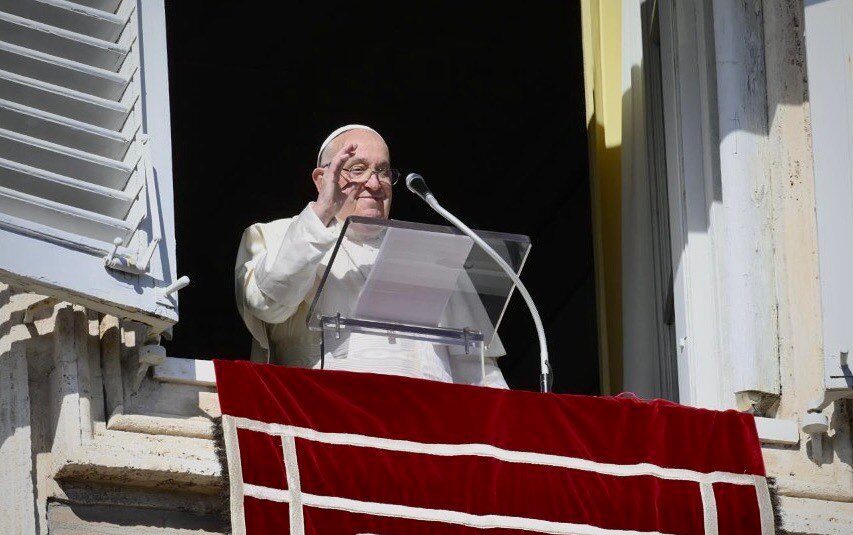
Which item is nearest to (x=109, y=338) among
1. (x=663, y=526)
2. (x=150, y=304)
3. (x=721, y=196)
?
(x=150, y=304)

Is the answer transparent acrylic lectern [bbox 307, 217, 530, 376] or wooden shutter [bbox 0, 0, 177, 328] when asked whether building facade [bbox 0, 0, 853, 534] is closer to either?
wooden shutter [bbox 0, 0, 177, 328]

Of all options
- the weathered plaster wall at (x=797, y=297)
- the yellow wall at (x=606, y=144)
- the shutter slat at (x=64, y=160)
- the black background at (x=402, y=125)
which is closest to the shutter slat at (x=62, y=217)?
the shutter slat at (x=64, y=160)

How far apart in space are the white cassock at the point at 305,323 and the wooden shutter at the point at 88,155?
1.81 feet

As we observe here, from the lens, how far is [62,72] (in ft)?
19.5

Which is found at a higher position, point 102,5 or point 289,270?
point 102,5

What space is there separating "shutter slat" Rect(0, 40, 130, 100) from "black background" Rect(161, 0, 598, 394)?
3766 millimetres

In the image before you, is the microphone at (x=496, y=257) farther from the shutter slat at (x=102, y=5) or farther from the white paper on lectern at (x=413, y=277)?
the shutter slat at (x=102, y=5)

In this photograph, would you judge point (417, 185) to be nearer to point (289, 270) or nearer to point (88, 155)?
point (289, 270)

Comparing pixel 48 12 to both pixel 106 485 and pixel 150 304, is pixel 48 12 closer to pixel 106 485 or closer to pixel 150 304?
pixel 150 304

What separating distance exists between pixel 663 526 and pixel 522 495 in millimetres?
383

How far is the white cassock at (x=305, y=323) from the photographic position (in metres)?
6.23

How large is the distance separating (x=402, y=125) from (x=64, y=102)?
4.82 meters

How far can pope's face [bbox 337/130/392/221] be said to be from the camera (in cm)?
690

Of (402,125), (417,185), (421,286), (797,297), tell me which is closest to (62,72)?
(417,185)
